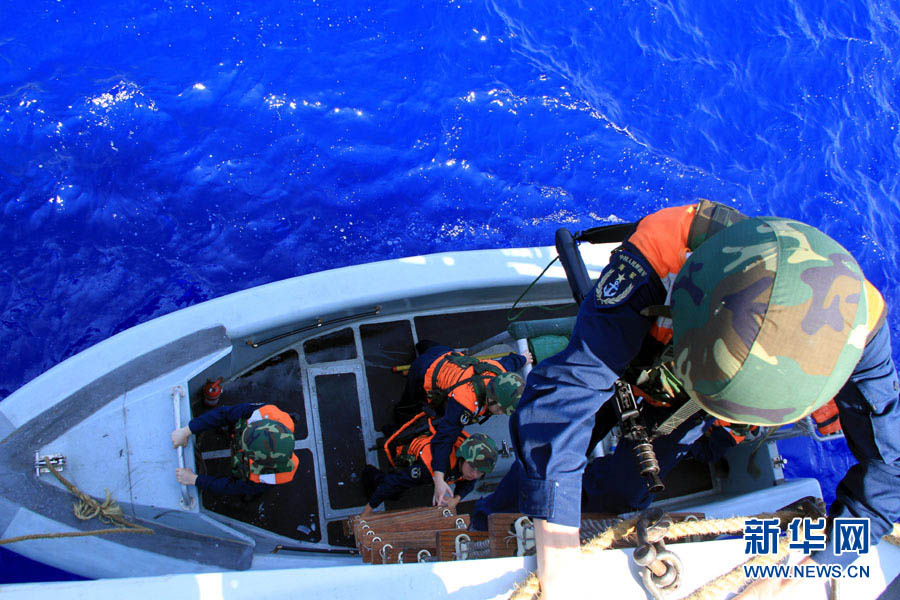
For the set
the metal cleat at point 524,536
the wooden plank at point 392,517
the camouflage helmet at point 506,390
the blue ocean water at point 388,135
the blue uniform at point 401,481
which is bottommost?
the metal cleat at point 524,536

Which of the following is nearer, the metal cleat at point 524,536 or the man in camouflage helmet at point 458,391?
the metal cleat at point 524,536

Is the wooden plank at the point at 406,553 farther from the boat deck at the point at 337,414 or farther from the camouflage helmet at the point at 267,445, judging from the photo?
the boat deck at the point at 337,414

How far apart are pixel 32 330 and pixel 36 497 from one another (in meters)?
1.77

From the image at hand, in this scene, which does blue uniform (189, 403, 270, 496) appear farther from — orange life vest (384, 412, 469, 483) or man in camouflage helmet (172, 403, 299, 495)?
orange life vest (384, 412, 469, 483)

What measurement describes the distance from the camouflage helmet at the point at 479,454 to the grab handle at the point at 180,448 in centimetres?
115

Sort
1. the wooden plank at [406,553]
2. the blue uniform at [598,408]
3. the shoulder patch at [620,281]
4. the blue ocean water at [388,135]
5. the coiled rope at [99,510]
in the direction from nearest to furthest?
the blue uniform at [598,408] < the shoulder patch at [620,281] < the wooden plank at [406,553] < the coiled rope at [99,510] < the blue ocean water at [388,135]

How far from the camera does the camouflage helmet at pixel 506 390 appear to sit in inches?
108

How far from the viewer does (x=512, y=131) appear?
503 cm

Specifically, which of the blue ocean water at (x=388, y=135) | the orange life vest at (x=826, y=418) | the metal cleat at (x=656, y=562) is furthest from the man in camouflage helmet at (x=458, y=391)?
the blue ocean water at (x=388, y=135)

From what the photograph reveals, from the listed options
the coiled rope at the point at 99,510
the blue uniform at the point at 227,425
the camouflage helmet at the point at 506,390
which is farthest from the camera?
the camouflage helmet at the point at 506,390

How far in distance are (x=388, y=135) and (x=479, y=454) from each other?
116 inches

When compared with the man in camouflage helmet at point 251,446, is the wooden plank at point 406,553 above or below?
below

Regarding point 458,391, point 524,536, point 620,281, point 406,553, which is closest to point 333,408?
point 458,391

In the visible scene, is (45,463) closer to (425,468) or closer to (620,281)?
(425,468)
